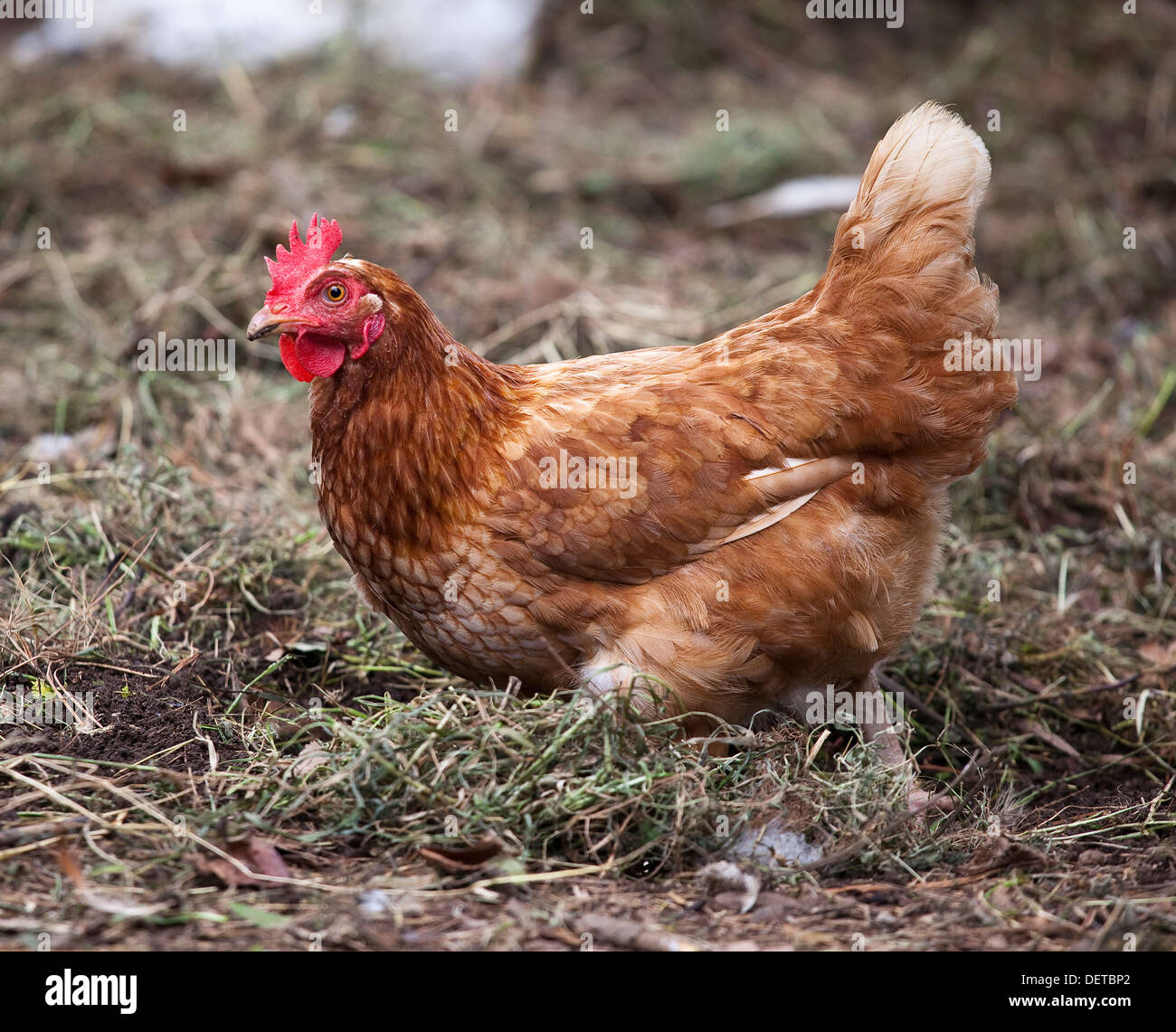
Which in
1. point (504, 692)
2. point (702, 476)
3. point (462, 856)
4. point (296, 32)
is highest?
point (296, 32)

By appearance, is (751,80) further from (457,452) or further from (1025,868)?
(1025,868)

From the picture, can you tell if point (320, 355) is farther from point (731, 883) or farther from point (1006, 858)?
point (1006, 858)

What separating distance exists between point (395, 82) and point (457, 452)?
6370mm

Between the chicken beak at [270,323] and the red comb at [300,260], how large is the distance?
9 centimetres

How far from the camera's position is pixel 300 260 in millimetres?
3566

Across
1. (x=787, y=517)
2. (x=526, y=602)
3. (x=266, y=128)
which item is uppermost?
(x=266, y=128)

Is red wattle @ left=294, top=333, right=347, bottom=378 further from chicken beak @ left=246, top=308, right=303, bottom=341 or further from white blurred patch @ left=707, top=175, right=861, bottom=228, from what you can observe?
white blurred patch @ left=707, top=175, right=861, bottom=228

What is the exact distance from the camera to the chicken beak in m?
3.49

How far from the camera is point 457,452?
12.0 ft

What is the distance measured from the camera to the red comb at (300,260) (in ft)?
11.6

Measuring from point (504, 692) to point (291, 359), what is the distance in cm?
118

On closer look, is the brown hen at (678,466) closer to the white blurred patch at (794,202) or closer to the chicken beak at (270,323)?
the chicken beak at (270,323)

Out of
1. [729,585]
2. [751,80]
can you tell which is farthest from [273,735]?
[751,80]

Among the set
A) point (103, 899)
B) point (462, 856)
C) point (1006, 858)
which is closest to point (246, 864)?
point (103, 899)
